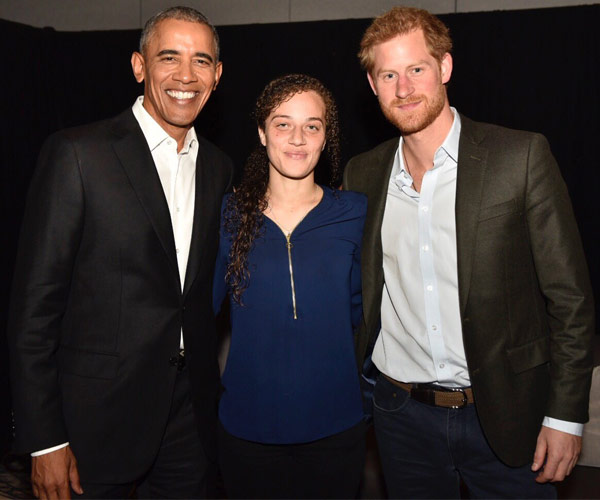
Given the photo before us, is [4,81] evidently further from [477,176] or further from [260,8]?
[477,176]

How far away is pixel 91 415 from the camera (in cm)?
174

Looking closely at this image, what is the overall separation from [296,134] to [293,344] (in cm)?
68

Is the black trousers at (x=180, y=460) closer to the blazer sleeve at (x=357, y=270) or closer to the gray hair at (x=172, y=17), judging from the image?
the blazer sleeve at (x=357, y=270)

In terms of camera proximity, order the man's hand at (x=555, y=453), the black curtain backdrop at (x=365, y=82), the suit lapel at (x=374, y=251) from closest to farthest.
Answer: the man's hand at (x=555, y=453), the suit lapel at (x=374, y=251), the black curtain backdrop at (x=365, y=82)

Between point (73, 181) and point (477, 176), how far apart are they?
46.7 inches

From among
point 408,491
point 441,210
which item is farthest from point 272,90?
point 408,491

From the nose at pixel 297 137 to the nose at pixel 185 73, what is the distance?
367 mm

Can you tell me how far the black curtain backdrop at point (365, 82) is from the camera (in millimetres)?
3779

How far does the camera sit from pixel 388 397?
199 cm

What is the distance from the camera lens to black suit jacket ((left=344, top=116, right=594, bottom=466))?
5.54 ft

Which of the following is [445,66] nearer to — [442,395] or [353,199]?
[353,199]

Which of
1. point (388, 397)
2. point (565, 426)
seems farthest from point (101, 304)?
point (565, 426)

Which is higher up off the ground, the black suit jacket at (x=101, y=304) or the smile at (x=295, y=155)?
the smile at (x=295, y=155)

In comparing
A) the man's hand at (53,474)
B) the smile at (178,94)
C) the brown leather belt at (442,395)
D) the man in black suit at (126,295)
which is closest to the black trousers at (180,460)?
the man in black suit at (126,295)
